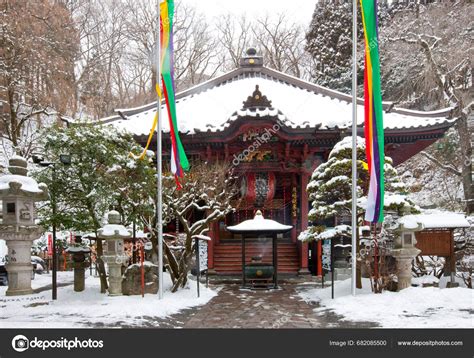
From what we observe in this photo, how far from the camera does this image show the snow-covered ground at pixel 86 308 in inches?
→ 297

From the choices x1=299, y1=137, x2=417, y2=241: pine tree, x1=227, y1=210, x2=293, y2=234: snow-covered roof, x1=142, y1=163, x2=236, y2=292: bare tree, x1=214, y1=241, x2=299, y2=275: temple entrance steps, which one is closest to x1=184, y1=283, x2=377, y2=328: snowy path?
x1=142, y1=163, x2=236, y2=292: bare tree

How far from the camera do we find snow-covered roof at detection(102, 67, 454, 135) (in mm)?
14648

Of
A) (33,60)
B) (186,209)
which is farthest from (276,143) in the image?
(33,60)

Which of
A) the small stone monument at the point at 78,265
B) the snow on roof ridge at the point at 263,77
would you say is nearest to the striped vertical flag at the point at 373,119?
the small stone monument at the point at 78,265

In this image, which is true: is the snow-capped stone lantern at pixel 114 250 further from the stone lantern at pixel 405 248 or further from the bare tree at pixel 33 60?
the bare tree at pixel 33 60

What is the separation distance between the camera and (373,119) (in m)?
9.03

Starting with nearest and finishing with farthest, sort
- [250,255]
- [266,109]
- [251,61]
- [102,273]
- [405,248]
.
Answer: [405,248] < [102,273] < [266,109] < [250,255] < [251,61]

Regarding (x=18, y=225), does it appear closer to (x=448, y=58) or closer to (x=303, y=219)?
(x=303, y=219)

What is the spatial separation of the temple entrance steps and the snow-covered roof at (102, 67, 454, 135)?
4.51m

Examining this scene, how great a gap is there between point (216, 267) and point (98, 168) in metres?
6.72

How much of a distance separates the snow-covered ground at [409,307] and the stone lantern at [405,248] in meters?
0.46

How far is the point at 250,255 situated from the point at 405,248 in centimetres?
662
